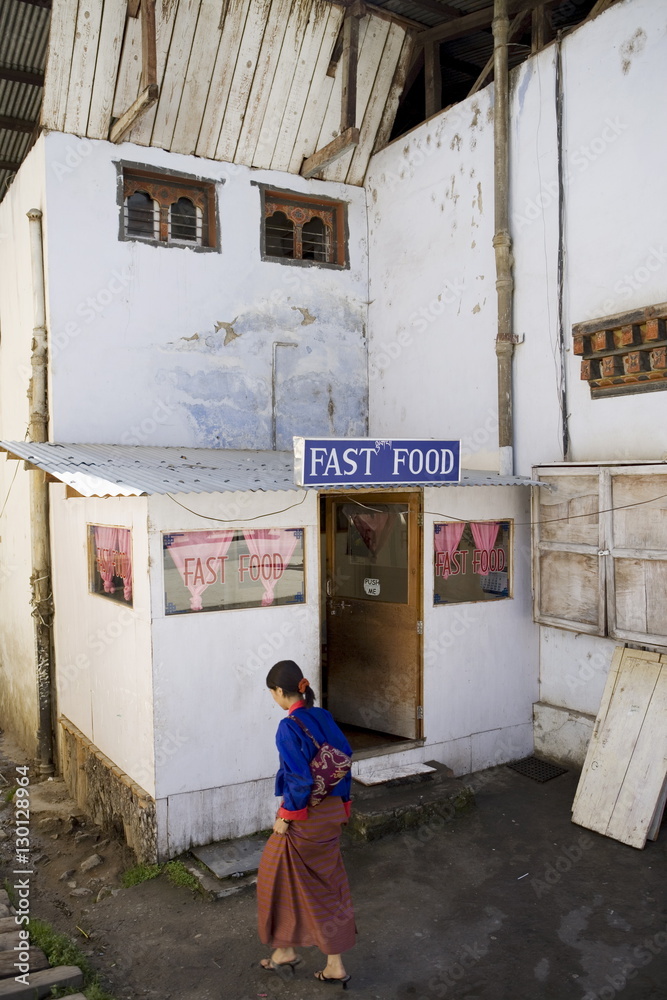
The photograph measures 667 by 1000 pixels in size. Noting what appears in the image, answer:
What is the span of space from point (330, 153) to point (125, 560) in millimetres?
5194

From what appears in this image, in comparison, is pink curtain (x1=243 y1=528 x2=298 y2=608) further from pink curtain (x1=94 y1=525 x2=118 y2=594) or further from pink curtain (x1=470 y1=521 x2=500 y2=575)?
pink curtain (x1=470 y1=521 x2=500 y2=575)

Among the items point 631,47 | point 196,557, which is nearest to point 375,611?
point 196,557

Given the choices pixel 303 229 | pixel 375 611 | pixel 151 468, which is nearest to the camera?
pixel 151 468

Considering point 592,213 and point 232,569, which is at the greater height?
point 592,213

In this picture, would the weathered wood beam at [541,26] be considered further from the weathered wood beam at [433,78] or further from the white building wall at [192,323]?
the white building wall at [192,323]

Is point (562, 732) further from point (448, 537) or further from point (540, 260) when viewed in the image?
point (540, 260)

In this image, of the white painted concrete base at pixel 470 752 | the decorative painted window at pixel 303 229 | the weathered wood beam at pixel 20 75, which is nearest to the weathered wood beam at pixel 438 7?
the decorative painted window at pixel 303 229

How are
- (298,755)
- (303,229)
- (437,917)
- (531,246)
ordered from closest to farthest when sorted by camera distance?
(298,755)
(437,917)
(531,246)
(303,229)

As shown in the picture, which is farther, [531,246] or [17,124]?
[17,124]

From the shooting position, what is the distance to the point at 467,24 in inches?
331

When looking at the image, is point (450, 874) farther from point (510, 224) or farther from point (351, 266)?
point (351, 266)

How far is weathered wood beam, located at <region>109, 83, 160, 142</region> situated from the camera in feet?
23.3

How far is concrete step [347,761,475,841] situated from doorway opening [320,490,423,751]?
0.50m

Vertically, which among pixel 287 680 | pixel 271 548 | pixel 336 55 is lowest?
pixel 287 680
